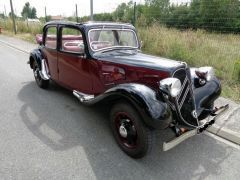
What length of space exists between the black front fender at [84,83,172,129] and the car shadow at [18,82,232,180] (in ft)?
1.87

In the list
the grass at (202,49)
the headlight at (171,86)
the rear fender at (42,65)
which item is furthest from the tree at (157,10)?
the headlight at (171,86)

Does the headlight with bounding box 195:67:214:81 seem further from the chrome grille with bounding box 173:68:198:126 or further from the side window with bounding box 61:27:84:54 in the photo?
the side window with bounding box 61:27:84:54

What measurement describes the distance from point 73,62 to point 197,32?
4728mm

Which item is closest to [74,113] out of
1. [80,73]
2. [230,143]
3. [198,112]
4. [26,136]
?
[80,73]

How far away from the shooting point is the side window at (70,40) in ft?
14.5

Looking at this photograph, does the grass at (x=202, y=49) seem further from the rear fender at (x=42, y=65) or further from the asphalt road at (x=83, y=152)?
the rear fender at (x=42, y=65)

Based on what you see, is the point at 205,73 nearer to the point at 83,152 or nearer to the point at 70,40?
the point at 83,152

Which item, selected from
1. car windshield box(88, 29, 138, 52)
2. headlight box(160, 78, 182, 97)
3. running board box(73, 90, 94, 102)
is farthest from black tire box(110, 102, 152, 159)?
car windshield box(88, 29, 138, 52)

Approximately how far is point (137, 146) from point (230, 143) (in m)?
1.51

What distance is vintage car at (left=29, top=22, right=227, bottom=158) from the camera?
9.55 ft

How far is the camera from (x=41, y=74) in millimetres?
5508

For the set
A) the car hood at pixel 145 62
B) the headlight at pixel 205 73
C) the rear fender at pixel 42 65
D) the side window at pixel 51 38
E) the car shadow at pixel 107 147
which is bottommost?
the car shadow at pixel 107 147

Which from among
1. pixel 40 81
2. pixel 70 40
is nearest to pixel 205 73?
pixel 70 40

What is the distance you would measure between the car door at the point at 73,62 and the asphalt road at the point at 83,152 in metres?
0.53
